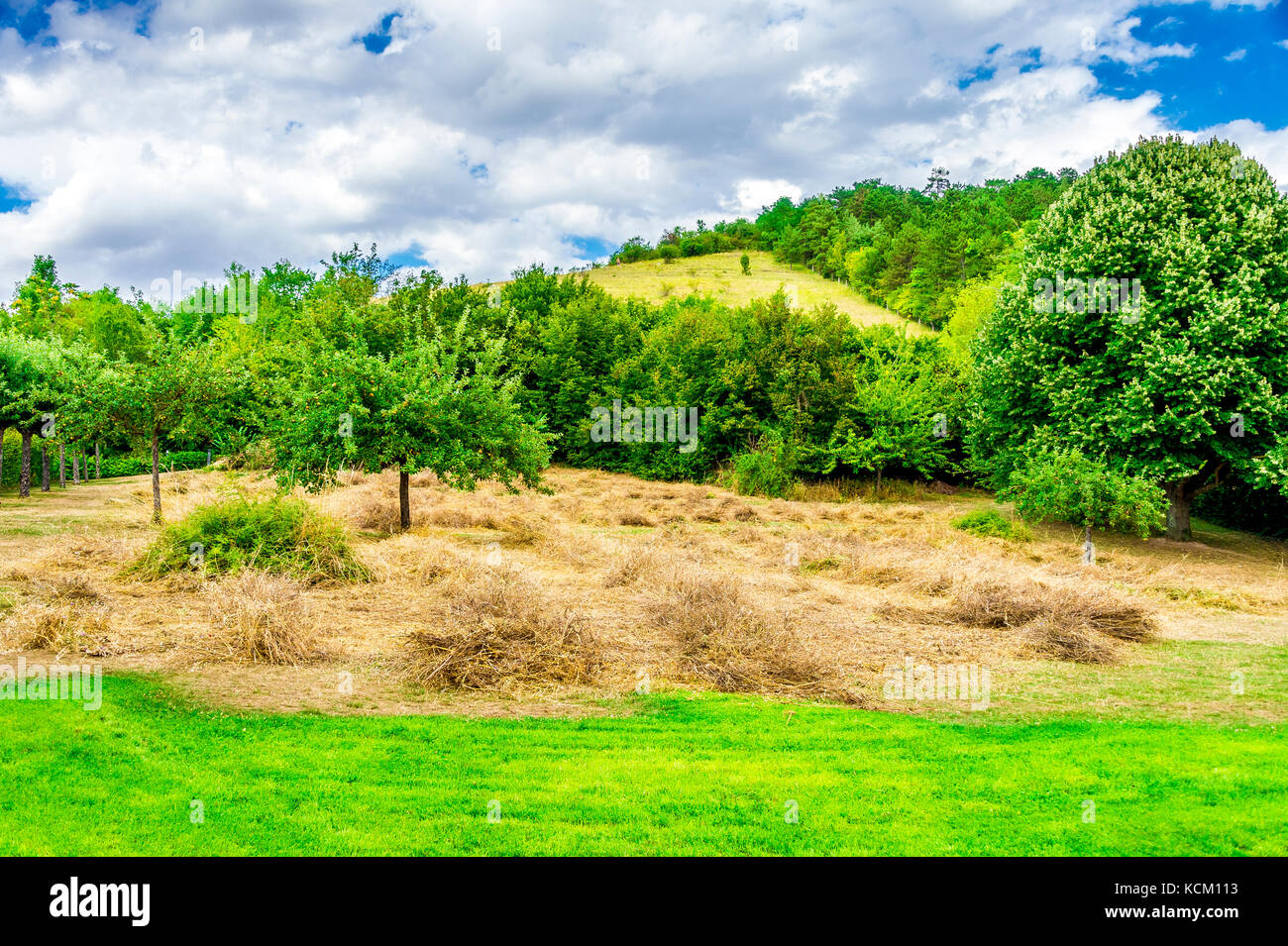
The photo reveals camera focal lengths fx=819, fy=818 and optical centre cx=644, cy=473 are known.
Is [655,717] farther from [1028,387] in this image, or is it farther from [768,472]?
[768,472]

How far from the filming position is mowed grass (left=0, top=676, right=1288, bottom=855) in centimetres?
522

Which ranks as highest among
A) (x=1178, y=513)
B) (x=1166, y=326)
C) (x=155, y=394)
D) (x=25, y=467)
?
(x=1166, y=326)

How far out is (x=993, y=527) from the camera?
2130 centimetres

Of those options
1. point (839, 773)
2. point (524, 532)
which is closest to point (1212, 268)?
point (524, 532)

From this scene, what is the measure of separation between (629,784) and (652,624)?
501 cm

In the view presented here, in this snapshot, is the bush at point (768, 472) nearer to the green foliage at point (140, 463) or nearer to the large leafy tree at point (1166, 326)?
the large leafy tree at point (1166, 326)

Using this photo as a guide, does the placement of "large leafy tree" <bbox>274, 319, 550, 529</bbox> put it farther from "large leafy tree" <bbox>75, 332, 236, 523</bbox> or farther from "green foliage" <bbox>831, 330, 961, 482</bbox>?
"green foliage" <bbox>831, 330, 961, 482</bbox>

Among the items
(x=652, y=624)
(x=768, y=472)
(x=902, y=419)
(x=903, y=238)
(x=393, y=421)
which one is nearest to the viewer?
(x=652, y=624)

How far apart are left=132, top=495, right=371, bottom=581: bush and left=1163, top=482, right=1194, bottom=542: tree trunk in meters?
21.7

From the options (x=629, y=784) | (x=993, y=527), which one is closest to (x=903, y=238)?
(x=993, y=527)

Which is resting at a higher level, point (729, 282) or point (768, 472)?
point (729, 282)

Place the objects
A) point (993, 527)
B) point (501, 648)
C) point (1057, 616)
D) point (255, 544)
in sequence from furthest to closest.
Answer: point (993, 527) < point (255, 544) < point (1057, 616) < point (501, 648)

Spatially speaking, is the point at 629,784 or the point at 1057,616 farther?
the point at 1057,616
